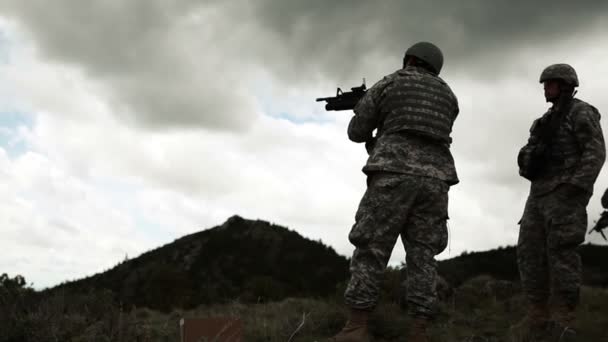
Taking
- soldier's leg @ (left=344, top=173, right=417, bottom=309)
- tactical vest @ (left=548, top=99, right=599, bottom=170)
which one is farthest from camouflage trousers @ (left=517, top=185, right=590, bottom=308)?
soldier's leg @ (left=344, top=173, right=417, bottom=309)

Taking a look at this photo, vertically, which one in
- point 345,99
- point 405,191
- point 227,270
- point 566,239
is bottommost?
point 566,239

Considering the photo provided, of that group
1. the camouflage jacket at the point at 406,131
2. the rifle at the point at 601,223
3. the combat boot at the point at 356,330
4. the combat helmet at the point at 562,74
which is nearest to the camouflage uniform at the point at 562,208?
the combat helmet at the point at 562,74

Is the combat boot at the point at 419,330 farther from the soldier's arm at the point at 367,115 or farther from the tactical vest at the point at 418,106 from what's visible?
the soldier's arm at the point at 367,115

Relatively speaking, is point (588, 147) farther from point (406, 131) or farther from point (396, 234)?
point (396, 234)

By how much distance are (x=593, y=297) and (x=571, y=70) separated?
3.97 m

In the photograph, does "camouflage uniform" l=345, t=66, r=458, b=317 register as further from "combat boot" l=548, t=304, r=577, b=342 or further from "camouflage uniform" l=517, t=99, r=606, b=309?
"combat boot" l=548, t=304, r=577, b=342

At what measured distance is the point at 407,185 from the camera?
4719 mm

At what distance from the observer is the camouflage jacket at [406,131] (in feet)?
15.7

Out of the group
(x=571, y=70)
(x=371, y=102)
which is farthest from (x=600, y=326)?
(x=371, y=102)

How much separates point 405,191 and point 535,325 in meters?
2.42

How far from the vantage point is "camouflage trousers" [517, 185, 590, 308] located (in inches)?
228

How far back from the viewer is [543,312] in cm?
616

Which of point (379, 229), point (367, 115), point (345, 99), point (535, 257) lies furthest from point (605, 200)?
point (379, 229)

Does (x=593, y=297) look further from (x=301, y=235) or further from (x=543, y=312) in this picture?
(x=301, y=235)
